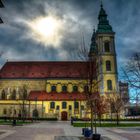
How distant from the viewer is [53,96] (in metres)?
68.4

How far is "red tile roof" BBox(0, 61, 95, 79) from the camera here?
72.7 metres

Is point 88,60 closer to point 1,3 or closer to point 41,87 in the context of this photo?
point 1,3

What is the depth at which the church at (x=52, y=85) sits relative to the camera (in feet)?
218

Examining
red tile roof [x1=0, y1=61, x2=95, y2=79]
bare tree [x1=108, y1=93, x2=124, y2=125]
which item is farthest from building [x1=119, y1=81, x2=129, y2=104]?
red tile roof [x1=0, y1=61, x2=95, y2=79]

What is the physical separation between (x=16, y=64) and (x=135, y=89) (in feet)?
191

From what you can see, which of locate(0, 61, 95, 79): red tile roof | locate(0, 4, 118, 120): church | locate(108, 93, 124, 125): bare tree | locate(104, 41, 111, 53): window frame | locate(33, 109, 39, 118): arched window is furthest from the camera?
locate(0, 61, 95, 79): red tile roof

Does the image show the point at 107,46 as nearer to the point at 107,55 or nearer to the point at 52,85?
the point at 107,55

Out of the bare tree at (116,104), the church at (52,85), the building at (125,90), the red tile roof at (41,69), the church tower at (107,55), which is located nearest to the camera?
the building at (125,90)

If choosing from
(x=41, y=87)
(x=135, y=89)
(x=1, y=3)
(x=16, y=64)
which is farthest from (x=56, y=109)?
(x=1, y=3)

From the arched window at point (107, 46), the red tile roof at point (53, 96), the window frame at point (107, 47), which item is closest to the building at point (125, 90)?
the red tile roof at point (53, 96)

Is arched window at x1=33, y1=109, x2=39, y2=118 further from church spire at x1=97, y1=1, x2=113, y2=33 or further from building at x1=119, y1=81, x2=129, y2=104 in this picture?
church spire at x1=97, y1=1, x2=113, y2=33

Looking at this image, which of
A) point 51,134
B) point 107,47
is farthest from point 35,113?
point 51,134

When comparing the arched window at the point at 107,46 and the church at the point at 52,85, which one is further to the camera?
the arched window at the point at 107,46

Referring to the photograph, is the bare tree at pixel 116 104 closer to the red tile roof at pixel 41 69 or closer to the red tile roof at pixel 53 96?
the red tile roof at pixel 53 96
